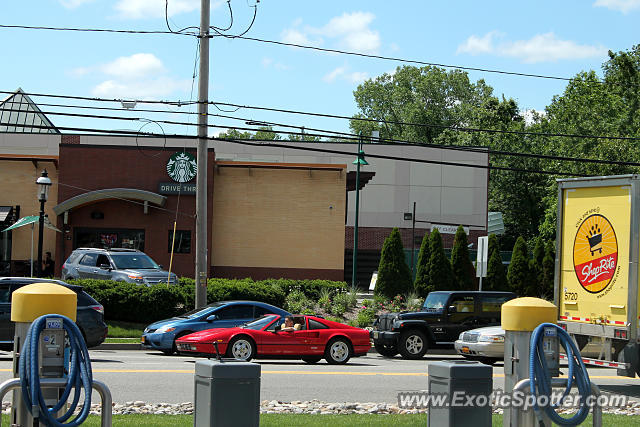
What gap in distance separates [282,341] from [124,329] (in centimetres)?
734

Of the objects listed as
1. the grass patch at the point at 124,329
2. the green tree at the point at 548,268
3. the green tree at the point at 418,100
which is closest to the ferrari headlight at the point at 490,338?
the grass patch at the point at 124,329

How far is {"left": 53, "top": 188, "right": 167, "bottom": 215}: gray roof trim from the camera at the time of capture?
109 feet

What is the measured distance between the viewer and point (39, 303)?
6676 mm

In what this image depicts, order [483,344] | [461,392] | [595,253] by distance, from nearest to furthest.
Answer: [461,392]
[595,253]
[483,344]

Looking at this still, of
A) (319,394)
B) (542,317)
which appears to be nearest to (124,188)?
(319,394)

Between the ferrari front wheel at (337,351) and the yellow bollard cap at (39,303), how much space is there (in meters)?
12.4

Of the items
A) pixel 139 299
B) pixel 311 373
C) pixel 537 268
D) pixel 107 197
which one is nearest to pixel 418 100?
pixel 537 268

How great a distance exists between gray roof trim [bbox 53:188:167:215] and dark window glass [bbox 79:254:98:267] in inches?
210

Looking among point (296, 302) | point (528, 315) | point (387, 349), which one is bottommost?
point (387, 349)

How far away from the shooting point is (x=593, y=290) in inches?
553

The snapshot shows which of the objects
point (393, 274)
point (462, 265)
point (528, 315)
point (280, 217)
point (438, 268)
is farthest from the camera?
point (462, 265)

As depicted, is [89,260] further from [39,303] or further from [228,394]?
[39,303]

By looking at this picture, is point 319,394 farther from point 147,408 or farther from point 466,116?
point 466,116

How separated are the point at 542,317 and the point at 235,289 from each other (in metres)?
19.5
